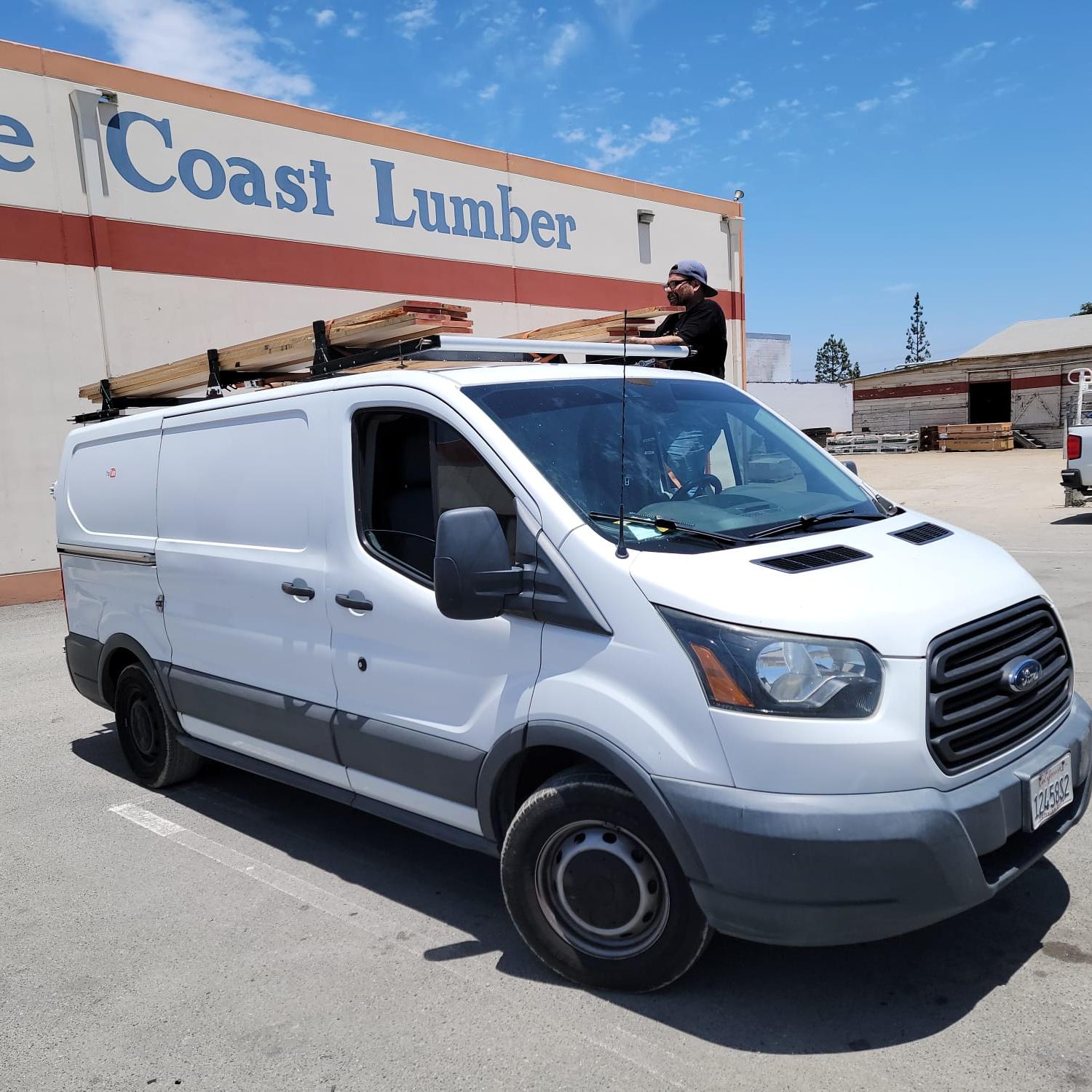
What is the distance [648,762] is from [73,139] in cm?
1219

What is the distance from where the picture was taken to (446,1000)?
3.15 m

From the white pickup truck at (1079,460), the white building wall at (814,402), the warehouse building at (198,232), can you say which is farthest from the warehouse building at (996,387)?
the warehouse building at (198,232)

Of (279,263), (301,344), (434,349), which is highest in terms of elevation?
(279,263)

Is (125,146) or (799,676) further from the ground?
(125,146)

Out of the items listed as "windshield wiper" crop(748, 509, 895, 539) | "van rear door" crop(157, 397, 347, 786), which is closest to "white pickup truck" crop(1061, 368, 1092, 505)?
"windshield wiper" crop(748, 509, 895, 539)

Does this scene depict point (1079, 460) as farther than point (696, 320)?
Yes

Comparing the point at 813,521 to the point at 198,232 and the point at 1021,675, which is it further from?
the point at 198,232

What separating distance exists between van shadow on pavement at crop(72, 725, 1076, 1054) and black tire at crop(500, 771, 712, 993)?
136mm

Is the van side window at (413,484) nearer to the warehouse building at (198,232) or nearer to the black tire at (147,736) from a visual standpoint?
the black tire at (147,736)

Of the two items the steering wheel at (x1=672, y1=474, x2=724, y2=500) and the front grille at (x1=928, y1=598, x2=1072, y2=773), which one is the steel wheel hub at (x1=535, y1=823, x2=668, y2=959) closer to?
the front grille at (x1=928, y1=598, x2=1072, y2=773)

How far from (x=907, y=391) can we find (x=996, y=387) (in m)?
3.83

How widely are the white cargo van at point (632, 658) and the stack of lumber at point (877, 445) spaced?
128 feet

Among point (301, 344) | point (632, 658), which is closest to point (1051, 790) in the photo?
point (632, 658)

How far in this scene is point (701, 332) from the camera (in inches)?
234
